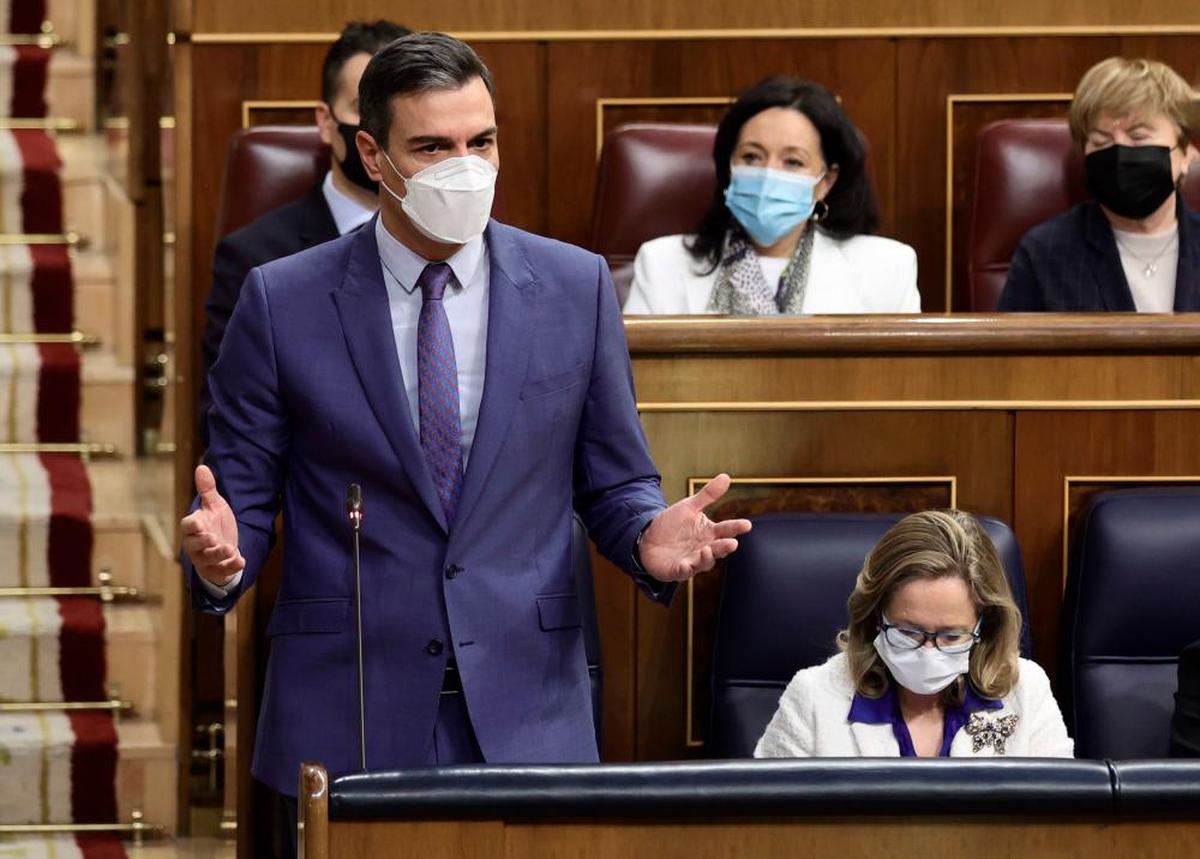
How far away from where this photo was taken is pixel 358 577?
0.93 m

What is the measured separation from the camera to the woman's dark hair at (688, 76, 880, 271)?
1602 mm

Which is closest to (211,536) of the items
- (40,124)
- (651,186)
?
(651,186)

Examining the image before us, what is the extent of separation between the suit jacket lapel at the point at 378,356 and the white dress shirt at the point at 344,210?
1.84ft

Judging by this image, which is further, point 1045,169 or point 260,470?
point 1045,169

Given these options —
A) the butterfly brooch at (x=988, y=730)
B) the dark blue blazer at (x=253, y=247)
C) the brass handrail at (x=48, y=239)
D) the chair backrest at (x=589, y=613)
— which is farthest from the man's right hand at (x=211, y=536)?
the brass handrail at (x=48, y=239)

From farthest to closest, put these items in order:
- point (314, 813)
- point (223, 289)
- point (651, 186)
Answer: point (651, 186) < point (223, 289) < point (314, 813)

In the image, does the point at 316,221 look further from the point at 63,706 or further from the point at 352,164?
the point at 63,706

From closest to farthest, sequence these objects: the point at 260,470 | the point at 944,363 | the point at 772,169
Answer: the point at 260,470 < the point at 944,363 < the point at 772,169

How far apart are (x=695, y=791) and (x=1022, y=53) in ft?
4.07

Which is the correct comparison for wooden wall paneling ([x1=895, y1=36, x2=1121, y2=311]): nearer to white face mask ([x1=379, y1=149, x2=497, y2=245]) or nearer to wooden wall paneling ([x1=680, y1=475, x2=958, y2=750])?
wooden wall paneling ([x1=680, y1=475, x2=958, y2=750])

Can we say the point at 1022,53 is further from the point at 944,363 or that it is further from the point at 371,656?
the point at 371,656

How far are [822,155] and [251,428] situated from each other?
2.52ft

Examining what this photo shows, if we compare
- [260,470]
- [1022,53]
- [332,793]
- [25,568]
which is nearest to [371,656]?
[260,470]

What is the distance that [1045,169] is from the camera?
5.74 feet
